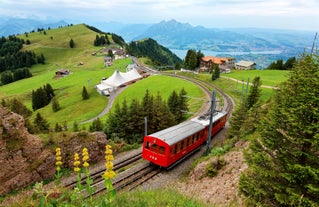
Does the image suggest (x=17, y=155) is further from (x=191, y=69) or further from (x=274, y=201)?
(x=191, y=69)

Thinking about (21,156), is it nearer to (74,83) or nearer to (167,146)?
A: (167,146)

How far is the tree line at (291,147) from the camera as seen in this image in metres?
6.51

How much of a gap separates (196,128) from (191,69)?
70.0 metres

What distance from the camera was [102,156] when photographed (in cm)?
2055

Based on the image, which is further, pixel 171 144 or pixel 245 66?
pixel 245 66

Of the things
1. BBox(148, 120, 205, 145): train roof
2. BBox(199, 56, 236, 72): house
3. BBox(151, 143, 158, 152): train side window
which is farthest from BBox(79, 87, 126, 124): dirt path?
BBox(199, 56, 236, 72): house

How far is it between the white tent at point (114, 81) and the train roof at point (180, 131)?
5010 centimetres

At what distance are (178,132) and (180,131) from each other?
1.20ft

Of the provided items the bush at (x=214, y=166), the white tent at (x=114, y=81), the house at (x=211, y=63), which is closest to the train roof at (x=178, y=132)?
the bush at (x=214, y=166)

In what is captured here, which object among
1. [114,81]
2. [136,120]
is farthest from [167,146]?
[114,81]

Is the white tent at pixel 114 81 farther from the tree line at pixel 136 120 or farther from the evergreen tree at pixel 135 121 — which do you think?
the evergreen tree at pixel 135 121

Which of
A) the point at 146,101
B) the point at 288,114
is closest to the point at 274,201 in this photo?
the point at 288,114

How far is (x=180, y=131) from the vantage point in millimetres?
19328

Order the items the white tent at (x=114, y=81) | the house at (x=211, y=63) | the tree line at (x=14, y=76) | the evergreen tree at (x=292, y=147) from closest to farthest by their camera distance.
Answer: the evergreen tree at (x=292, y=147) → the white tent at (x=114, y=81) → the house at (x=211, y=63) → the tree line at (x=14, y=76)
